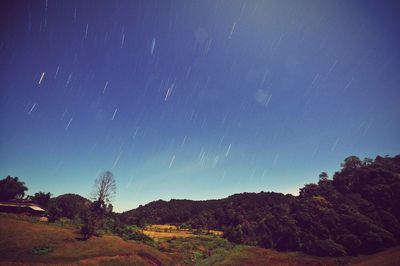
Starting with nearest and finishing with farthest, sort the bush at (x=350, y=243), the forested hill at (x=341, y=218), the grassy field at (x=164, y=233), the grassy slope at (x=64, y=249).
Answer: the grassy slope at (x=64, y=249) < the bush at (x=350, y=243) < the forested hill at (x=341, y=218) < the grassy field at (x=164, y=233)

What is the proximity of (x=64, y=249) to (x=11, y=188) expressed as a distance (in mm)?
75096

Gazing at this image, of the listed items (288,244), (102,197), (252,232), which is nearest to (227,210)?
(252,232)

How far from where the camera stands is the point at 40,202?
248 ft

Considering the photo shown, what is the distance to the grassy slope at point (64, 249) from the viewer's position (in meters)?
23.1

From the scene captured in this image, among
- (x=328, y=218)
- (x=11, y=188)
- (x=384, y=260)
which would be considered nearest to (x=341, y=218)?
(x=328, y=218)

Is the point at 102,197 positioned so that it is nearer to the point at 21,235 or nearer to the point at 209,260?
the point at 21,235

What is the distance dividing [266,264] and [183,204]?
140205mm

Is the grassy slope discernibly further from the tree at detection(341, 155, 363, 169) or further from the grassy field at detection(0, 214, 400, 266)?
the tree at detection(341, 155, 363, 169)

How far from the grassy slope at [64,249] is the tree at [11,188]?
5976 centimetres

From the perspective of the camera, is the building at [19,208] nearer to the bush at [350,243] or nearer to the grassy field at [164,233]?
the grassy field at [164,233]

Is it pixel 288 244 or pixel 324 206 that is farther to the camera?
pixel 324 206

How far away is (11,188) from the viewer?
80.8 metres

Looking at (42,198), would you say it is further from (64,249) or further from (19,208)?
(64,249)

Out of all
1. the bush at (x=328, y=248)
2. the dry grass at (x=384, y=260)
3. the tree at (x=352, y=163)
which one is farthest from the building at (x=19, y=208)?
the tree at (x=352, y=163)
